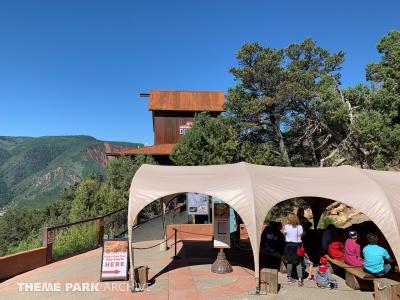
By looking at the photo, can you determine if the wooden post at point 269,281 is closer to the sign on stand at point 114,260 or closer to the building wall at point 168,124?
the sign on stand at point 114,260

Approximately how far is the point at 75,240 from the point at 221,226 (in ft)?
19.5

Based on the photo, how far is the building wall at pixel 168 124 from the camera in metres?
40.9

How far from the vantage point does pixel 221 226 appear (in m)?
10.9

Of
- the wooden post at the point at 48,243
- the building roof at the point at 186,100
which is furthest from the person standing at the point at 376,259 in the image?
the building roof at the point at 186,100

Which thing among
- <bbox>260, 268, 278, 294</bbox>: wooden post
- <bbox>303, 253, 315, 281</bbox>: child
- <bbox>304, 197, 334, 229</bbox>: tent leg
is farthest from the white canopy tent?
<bbox>304, 197, 334, 229</bbox>: tent leg

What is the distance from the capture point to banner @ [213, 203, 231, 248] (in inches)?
423

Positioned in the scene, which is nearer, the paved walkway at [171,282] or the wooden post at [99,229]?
the paved walkway at [171,282]

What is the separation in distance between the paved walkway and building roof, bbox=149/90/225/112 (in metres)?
29.4

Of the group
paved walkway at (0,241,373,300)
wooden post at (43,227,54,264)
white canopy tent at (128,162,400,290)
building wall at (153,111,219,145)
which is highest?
building wall at (153,111,219,145)

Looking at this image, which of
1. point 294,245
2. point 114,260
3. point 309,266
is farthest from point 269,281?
point 114,260

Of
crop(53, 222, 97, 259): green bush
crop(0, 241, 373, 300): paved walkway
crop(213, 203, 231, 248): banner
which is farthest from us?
crop(53, 222, 97, 259): green bush

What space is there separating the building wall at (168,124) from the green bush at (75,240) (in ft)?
86.8

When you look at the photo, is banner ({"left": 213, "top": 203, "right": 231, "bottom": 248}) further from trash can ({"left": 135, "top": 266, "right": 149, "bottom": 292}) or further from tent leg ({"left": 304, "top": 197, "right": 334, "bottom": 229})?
tent leg ({"left": 304, "top": 197, "right": 334, "bottom": 229})

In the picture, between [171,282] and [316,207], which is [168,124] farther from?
[171,282]
